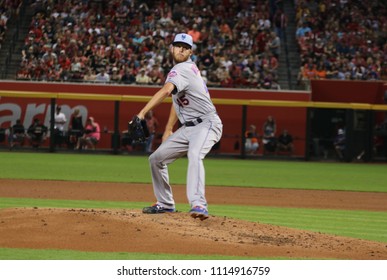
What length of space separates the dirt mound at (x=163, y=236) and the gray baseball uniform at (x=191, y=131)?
18.8 inches

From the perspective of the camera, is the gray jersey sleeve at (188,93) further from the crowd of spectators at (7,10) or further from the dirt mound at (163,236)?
the crowd of spectators at (7,10)

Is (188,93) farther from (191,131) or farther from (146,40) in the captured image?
(146,40)

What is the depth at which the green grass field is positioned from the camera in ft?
37.8

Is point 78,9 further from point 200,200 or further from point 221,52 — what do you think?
point 200,200

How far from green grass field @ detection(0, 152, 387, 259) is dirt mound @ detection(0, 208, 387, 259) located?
502mm

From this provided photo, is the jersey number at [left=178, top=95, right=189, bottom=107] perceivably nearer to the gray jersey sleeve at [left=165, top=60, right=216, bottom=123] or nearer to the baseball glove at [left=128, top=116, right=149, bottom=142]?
the gray jersey sleeve at [left=165, top=60, right=216, bottom=123]

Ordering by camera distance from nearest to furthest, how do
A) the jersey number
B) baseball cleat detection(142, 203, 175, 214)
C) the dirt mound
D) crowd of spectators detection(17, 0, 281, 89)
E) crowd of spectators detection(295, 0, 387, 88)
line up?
1. the dirt mound
2. the jersey number
3. baseball cleat detection(142, 203, 175, 214)
4. crowd of spectators detection(17, 0, 281, 89)
5. crowd of spectators detection(295, 0, 387, 88)

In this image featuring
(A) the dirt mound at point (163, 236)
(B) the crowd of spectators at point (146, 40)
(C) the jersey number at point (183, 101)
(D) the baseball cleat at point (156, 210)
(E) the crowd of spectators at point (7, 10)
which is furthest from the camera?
(E) the crowd of spectators at point (7, 10)

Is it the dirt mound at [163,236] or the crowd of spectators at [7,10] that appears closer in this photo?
the dirt mound at [163,236]

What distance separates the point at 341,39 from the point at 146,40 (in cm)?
681

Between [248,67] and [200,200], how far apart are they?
2002cm

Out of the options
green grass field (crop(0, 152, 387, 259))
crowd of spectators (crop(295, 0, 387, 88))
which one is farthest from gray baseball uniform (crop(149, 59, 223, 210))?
crowd of spectators (crop(295, 0, 387, 88))

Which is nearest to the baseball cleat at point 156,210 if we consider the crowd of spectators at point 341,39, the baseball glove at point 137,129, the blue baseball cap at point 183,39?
the baseball glove at point 137,129

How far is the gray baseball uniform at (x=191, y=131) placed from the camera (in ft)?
31.5
